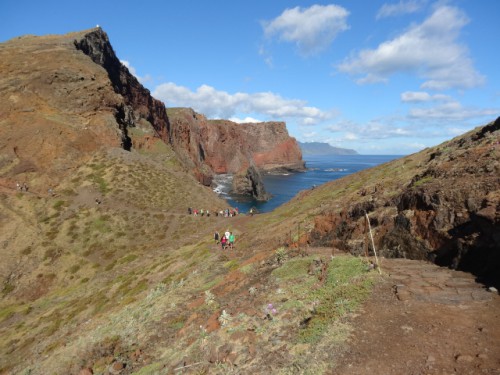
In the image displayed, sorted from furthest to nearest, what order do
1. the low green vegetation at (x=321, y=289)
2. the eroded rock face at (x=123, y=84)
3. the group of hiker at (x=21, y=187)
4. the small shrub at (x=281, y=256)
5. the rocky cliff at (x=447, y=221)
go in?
the eroded rock face at (x=123, y=84), the group of hiker at (x=21, y=187), the small shrub at (x=281, y=256), the rocky cliff at (x=447, y=221), the low green vegetation at (x=321, y=289)

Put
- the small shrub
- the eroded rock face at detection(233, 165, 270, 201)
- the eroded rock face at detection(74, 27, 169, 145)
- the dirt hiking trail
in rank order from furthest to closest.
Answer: the eroded rock face at detection(233, 165, 270, 201) → the eroded rock face at detection(74, 27, 169, 145) → the small shrub → the dirt hiking trail

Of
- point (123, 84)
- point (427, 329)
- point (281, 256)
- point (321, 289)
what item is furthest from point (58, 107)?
point (427, 329)

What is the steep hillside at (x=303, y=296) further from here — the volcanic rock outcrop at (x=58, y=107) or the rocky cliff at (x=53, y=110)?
the volcanic rock outcrop at (x=58, y=107)

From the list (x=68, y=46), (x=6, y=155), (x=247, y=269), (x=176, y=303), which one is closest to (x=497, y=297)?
(x=247, y=269)

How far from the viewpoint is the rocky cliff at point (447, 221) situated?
39.0ft

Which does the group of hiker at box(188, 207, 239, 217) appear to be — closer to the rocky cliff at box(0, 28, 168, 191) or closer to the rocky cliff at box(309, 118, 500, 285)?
the rocky cliff at box(0, 28, 168, 191)

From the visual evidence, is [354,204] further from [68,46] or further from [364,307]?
[68,46]

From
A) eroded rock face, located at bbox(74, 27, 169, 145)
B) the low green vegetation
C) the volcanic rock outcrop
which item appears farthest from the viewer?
eroded rock face, located at bbox(74, 27, 169, 145)

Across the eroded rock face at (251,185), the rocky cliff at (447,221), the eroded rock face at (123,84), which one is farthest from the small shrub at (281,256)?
the eroded rock face at (251,185)

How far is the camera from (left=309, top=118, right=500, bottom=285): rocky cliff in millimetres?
11887

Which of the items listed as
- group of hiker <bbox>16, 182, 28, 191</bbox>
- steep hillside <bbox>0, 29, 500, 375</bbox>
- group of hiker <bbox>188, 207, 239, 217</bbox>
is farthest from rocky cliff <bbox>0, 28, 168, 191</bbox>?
group of hiker <bbox>188, 207, 239, 217</bbox>

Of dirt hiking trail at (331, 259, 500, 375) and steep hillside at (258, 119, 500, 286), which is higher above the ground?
steep hillside at (258, 119, 500, 286)

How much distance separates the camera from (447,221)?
13641 millimetres

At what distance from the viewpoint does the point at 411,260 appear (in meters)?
14.3
